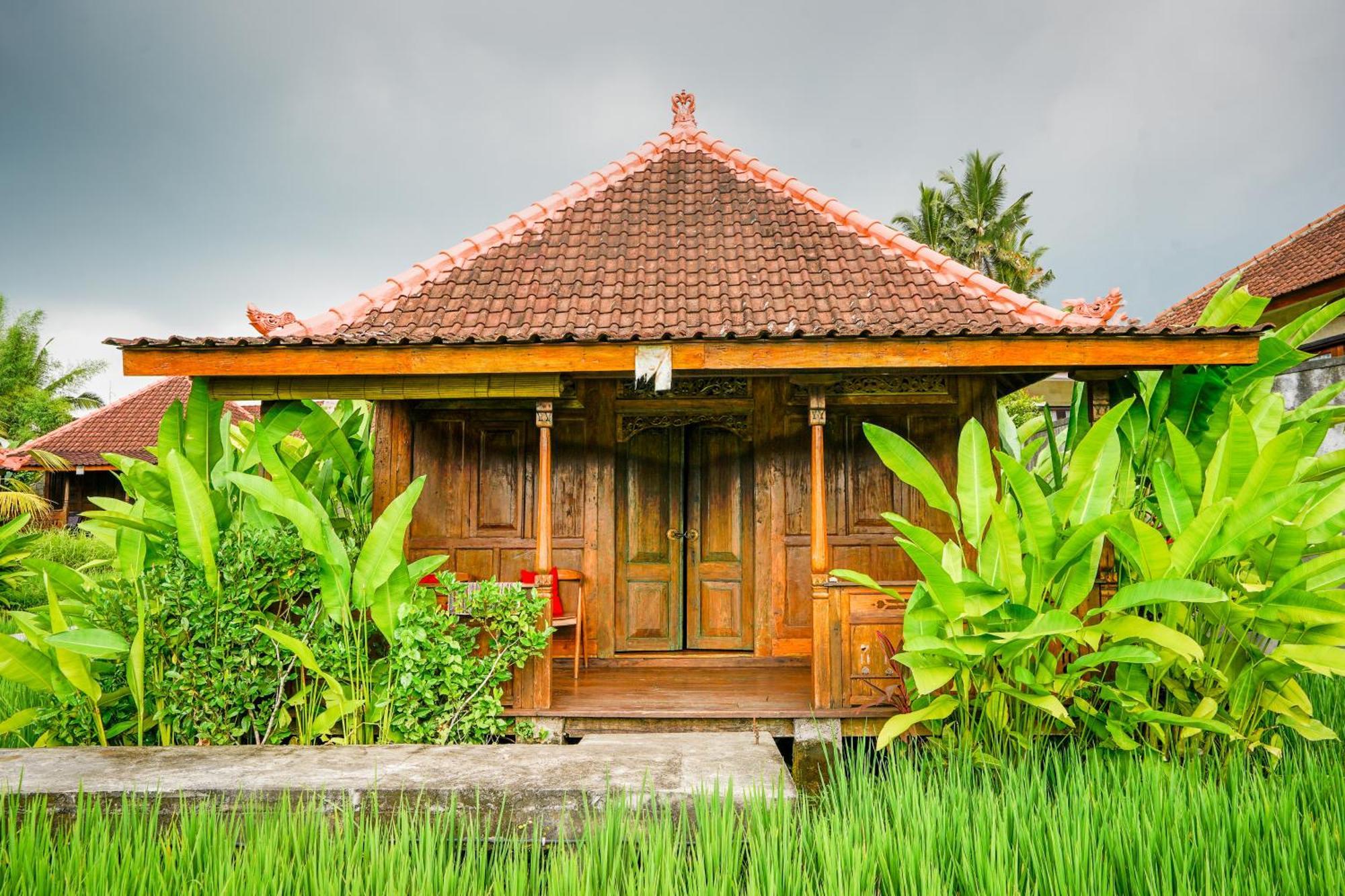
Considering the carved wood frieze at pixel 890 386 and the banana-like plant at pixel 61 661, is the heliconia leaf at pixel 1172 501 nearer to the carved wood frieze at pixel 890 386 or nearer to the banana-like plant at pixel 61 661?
the carved wood frieze at pixel 890 386

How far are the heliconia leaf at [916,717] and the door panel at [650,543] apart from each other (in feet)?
10.3

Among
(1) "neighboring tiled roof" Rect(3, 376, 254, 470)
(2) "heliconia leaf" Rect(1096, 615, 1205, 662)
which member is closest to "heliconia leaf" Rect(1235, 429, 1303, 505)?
(2) "heliconia leaf" Rect(1096, 615, 1205, 662)

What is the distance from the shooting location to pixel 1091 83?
37.5 metres

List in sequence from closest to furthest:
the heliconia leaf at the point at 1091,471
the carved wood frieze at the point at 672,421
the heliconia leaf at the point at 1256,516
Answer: the heliconia leaf at the point at 1256,516, the heliconia leaf at the point at 1091,471, the carved wood frieze at the point at 672,421

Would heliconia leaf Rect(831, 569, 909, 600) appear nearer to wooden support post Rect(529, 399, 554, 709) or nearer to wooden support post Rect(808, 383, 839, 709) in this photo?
wooden support post Rect(808, 383, 839, 709)

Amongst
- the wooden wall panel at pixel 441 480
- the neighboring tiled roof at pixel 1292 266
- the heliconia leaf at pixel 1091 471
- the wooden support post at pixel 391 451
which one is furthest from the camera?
the neighboring tiled roof at pixel 1292 266

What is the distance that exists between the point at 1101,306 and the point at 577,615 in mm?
4723

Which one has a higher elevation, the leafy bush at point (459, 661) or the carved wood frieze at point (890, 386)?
the carved wood frieze at point (890, 386)

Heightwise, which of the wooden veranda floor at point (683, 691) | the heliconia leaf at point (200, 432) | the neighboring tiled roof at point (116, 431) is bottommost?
the wooden veranda floor at point (683, 691)

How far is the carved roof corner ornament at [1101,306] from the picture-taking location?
18.6 feet

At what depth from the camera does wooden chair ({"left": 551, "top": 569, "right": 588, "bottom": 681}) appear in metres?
6.20

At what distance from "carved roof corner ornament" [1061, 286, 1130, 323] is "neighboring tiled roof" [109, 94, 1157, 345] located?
3 cm

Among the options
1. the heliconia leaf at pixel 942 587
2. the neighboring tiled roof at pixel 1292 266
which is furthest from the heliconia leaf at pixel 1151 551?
the neighboring tiled roof at pixel 1292 266

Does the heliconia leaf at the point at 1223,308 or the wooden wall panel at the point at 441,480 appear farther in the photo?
the wooden wall panel at the point at 441,480
